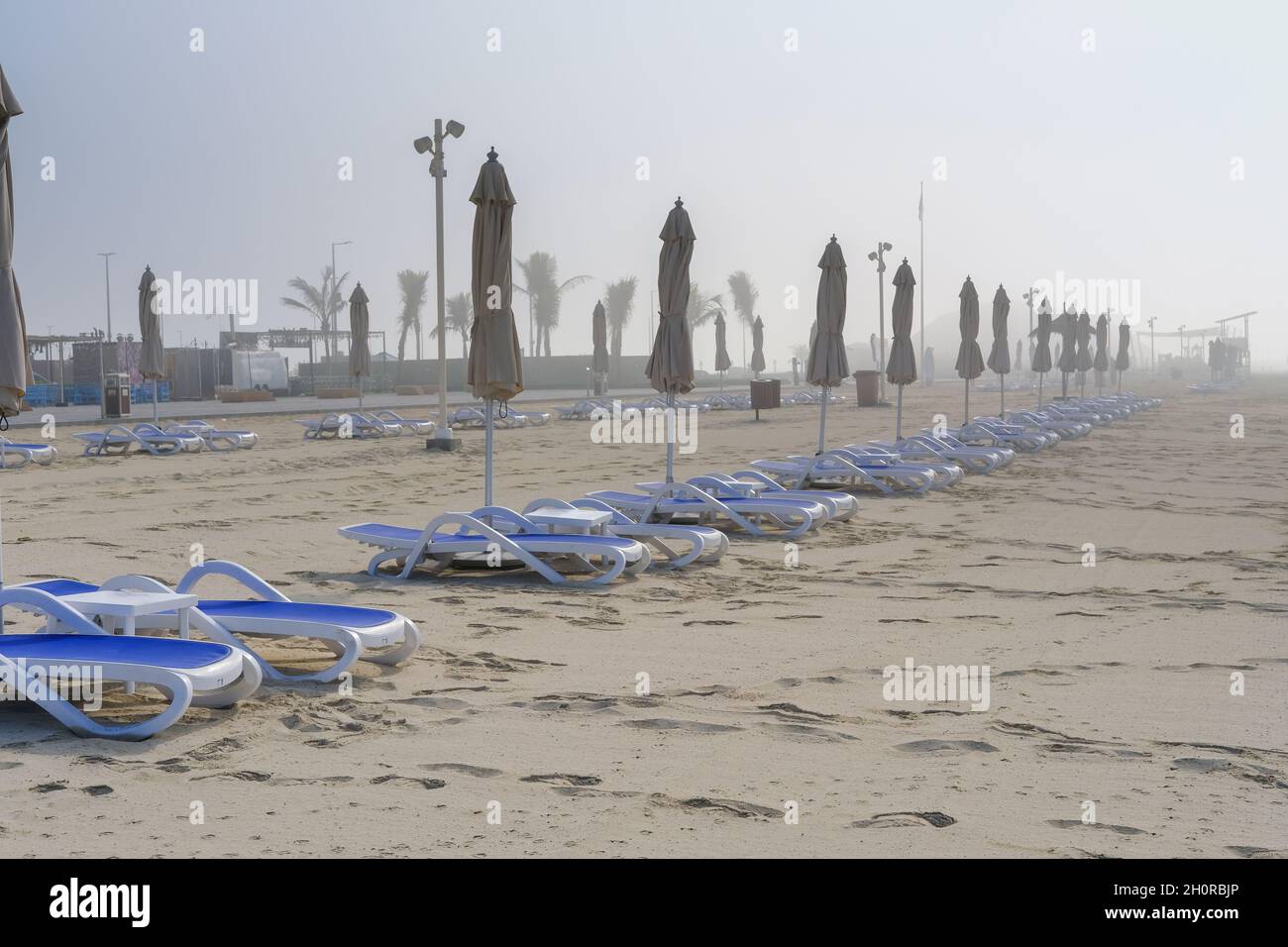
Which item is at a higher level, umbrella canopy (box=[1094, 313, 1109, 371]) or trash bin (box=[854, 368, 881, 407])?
umbrella canopy (box=[1094, 313, 1109, 371])

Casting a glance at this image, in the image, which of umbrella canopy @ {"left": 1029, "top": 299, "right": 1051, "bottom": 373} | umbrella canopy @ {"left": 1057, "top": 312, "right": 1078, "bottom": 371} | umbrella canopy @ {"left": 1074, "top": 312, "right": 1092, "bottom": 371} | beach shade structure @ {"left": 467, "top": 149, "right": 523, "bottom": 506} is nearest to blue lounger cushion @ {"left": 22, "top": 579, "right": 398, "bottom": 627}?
beach shade structure @ {"left": 467, "top": 149, "right": 523, "bottom": 506}

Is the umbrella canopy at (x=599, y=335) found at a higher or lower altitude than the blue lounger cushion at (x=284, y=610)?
higher

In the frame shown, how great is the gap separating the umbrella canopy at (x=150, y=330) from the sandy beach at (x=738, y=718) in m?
11.4

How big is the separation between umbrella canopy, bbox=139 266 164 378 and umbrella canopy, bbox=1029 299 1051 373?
705 inches

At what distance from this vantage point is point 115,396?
24484 millimetres

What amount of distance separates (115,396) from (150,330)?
4460 millimetres

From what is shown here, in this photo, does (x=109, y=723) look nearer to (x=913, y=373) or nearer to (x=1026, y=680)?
(x=1026, y=680)

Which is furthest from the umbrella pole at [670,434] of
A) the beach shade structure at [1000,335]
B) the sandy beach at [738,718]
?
the beach shade structure at [1000,335]

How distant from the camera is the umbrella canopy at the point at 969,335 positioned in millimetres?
21453

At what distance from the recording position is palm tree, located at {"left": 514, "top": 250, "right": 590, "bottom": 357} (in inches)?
2375

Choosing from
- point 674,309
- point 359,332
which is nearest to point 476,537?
point 674,309

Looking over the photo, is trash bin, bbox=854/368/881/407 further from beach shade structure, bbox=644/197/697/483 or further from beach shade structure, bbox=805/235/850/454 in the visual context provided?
beach shade structure, bbox=644/197/697/483

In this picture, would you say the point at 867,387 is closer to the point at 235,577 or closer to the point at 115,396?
the point at 115,396

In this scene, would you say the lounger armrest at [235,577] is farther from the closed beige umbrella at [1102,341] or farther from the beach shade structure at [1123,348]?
the beach shade structure at [1123,348]
